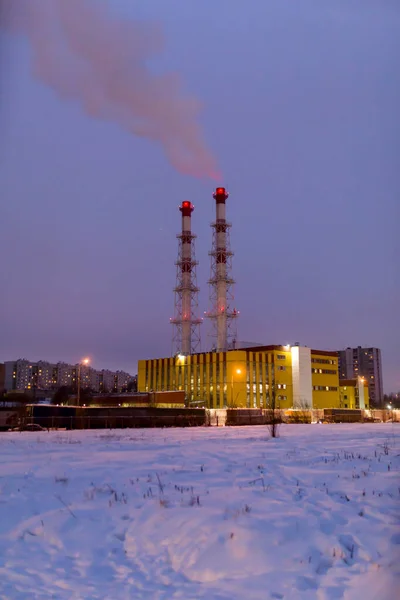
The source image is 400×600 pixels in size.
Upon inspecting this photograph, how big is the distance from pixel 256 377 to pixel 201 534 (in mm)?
83306

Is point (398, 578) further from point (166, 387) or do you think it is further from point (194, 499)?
point (166, 387)

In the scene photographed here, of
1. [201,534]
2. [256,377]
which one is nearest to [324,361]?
[256,377]

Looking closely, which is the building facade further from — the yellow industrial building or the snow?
the snow

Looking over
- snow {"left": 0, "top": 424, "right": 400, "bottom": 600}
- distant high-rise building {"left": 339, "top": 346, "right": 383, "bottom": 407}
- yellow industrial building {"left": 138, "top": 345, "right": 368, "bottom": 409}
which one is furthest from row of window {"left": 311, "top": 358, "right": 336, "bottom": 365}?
snow {"left": 0, "top": 424, "right": 400, "bottom": 600}

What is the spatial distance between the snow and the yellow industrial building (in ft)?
245

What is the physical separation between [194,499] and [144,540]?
188 cm

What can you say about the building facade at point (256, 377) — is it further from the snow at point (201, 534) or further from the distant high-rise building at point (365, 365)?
the distant high-rise building at point (365, 365)

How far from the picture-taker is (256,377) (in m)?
89.6

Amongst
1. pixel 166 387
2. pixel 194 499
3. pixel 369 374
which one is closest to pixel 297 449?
pixel 194 499

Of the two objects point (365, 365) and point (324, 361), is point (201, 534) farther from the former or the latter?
point (365, 365)

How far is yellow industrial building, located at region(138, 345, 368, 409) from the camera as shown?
8869 cm

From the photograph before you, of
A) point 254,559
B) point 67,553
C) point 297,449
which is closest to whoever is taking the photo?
point 254,559

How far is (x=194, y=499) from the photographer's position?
920cm

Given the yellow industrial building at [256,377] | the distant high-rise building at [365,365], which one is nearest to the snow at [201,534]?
the yellow industrial building at [256,377]
